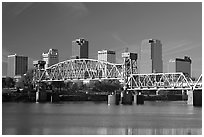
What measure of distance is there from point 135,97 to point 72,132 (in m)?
43.9

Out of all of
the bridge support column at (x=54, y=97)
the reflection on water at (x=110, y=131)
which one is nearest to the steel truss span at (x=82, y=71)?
the bridge support column at (x=54, y=97)

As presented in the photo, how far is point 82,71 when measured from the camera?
7406 centimetres

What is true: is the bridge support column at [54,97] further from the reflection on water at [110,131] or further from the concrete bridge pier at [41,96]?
the reflection on water at [110,131]

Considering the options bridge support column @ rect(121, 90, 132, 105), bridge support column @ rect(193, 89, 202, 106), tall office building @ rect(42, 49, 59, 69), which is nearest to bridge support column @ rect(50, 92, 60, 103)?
tall office building @ rect(42, 49, 59, 69)

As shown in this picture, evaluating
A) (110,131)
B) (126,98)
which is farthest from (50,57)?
(110,131)

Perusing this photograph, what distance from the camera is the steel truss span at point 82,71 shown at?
72.1 meters

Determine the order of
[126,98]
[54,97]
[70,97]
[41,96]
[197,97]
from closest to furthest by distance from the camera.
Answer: [197,97]
[126,98]
[41,96]
[54,97]
[70,97]

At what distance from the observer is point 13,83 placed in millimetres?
77688

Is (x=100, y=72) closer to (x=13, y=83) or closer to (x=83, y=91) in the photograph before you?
(x=83, y=91)

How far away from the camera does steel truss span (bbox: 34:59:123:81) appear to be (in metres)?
72.1

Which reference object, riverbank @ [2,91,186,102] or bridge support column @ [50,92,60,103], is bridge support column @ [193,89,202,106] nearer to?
bridge support column @ [50,92,60,103]

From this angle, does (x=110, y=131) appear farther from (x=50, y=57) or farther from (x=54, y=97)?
(x=50, y=57)

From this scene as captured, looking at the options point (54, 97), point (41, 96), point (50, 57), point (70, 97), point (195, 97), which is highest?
point (50, 57)

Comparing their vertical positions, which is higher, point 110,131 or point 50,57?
point 50,57
